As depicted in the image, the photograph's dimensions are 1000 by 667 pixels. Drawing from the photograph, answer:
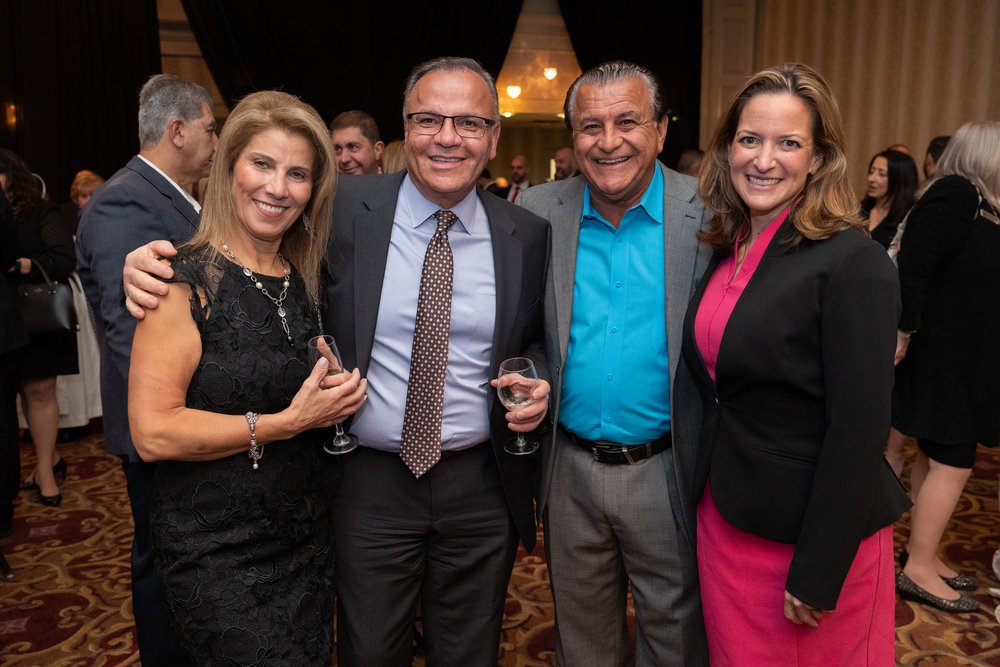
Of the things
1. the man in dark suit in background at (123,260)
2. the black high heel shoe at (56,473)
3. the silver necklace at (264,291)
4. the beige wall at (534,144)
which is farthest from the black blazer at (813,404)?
the beige wall at (534,144)

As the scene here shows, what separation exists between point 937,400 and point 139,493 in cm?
301

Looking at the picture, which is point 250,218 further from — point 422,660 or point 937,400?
point 937,400

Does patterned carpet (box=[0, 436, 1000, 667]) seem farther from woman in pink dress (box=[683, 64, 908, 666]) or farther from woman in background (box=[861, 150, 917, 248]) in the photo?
woman in background (box=[861, 150, 917, 248])

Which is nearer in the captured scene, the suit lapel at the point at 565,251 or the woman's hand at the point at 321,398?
the woman's hand at the point at 321,398

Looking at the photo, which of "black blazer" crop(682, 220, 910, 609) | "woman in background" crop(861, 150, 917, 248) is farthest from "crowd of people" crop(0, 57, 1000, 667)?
"woman in background" crop(861, 150, 917, 248)

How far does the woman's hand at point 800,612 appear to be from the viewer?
149 centimetres

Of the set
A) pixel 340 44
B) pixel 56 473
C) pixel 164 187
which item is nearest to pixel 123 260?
pixel 164 187

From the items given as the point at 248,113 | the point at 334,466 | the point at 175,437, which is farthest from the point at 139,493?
the point at 248,113

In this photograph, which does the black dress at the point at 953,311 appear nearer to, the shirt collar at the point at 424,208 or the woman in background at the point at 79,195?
the shirt collar at the point at 424,208

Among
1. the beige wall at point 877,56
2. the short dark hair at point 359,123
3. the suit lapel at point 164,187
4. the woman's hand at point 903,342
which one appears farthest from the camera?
the beige wall at point 877,56

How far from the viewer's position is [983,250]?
2.88m

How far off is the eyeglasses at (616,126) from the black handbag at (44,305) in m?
3.20

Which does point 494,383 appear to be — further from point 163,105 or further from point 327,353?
point 163,105

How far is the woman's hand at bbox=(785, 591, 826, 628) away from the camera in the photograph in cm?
149
